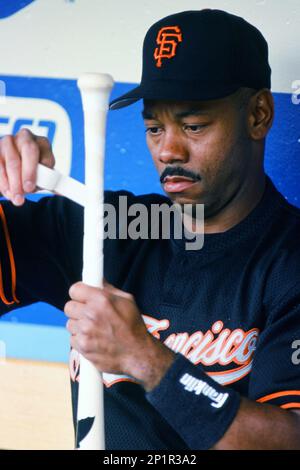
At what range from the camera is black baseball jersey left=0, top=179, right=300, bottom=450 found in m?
1.06

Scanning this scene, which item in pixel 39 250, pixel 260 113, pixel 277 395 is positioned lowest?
pixel 277 395

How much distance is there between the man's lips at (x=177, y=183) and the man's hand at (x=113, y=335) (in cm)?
24

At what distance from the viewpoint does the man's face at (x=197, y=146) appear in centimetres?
111

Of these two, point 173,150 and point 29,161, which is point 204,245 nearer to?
point 173,150

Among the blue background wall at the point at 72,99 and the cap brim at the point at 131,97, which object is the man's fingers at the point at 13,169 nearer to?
the cap brim at the point at 131,97

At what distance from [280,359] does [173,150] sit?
0.97 feet

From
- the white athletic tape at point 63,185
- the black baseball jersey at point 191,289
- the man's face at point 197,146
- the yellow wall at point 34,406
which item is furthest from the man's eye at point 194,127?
the yellow wall at point 34,406

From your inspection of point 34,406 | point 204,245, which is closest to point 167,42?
point 204,245

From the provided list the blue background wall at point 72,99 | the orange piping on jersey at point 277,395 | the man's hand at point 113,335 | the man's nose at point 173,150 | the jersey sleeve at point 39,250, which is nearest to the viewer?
the man's hand at point 113,335

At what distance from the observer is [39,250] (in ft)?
4.13

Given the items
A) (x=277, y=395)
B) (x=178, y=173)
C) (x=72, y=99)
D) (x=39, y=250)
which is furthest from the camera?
(x=72, y=99)

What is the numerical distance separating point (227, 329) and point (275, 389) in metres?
0.14

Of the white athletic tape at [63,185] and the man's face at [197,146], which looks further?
the man's face at [197,146]
